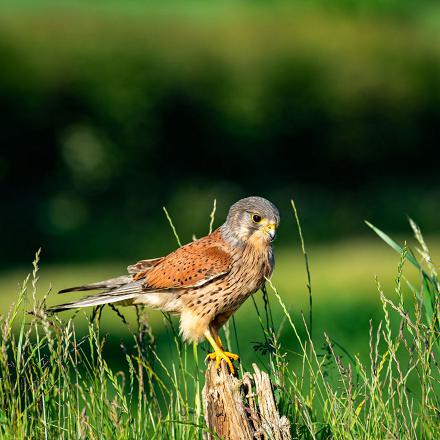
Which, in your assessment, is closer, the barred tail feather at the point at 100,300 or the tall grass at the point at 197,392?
the tall grass at the point at 197,392

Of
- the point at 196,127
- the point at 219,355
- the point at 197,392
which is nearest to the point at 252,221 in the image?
the point at 219,355

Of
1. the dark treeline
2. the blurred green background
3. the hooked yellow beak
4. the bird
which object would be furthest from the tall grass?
the dark treeline

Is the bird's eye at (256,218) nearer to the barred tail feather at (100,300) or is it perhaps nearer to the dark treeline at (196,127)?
the barred tail feather at (100,300)

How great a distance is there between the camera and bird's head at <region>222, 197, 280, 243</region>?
466cm

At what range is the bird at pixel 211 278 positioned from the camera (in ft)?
15.3

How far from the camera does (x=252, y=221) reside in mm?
4766

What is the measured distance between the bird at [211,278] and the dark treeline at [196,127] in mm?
6955

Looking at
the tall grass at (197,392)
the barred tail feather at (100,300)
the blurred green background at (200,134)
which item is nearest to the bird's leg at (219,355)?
the tall grass at (197,392)

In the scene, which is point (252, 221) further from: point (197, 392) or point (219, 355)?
point (197, 392)

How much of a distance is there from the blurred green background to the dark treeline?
18 mm

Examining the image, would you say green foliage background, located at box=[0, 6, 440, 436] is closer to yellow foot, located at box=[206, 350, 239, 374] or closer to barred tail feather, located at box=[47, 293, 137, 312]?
barred tail feather, located at box=[47, 293, 137, 312]

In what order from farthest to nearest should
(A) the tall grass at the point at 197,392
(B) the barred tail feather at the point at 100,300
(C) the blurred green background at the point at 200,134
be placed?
(C) the blurred green background at the point at 200,134, (B) the barred tail feather at the point at 100,300, (A) the tall grass at the point at 197,392

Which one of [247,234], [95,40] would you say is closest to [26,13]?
[95,40]

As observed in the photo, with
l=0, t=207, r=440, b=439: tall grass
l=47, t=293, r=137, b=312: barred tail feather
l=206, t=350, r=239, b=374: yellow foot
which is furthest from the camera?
l=47, t=293, r=137, b=312: barred tail feather
